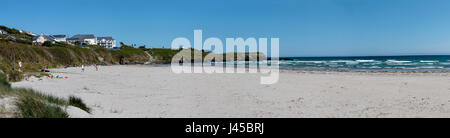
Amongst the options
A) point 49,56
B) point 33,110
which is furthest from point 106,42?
point 33,110

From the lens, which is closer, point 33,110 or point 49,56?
point 33,110

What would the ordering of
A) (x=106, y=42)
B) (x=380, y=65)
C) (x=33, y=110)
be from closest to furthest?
1. (x=33, y=110)
2. (x=380, y=65)
3. (x=106, y=42)

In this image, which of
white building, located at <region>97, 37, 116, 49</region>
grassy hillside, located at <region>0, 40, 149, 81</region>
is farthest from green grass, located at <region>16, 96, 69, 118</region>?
white building, located at <region>97, 37, 116, 49</region>

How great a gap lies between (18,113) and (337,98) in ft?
32.0

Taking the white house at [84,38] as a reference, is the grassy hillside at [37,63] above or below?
below

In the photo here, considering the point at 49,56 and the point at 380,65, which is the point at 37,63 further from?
the point at 380,65

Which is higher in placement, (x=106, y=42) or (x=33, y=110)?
(x=106, y=42)

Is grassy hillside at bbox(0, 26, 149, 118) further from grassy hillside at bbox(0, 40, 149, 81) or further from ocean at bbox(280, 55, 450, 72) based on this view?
ocean at bbox(280, 55, 450, 72)

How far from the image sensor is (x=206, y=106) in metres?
8.26

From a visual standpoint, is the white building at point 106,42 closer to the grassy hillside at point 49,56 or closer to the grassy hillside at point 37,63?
the grassy hillside at point 37,63

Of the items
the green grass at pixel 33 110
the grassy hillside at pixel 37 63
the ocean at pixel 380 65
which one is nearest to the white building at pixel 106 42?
the grassy hillside at pixel 37 63

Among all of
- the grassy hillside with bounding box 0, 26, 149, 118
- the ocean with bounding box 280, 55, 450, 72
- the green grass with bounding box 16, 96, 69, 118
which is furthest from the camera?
the ocean with bounding box 280, 55, 450, 72
